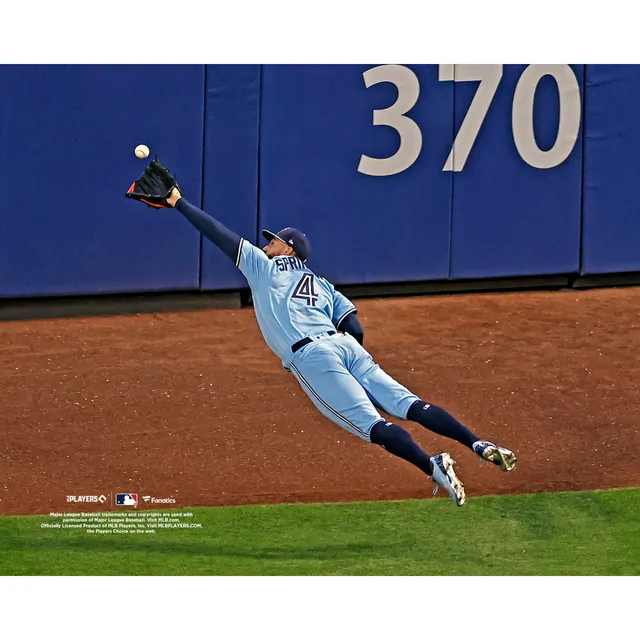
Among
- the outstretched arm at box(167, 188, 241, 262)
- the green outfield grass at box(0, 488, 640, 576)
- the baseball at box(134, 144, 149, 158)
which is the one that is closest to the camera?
the green outfield grass at box(0, 488, 640, 576)

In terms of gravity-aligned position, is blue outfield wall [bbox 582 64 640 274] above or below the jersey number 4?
above

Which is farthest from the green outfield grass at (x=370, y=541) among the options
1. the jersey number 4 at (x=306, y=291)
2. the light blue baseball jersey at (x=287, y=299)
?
the jersey number 4 at (x=306, y=291)

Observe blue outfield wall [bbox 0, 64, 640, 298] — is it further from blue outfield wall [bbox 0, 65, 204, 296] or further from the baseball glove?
the baseball glove

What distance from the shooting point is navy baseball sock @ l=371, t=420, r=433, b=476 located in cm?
694

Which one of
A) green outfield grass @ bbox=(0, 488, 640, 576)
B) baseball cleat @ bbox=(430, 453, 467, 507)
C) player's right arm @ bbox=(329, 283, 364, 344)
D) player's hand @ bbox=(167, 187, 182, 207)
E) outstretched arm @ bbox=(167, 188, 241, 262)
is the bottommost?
green outfield grass @ bbox=(0, 488, 640, 576)

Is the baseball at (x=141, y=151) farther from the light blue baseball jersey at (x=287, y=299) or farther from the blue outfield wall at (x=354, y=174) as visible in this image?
the light blue baseball jersey at (x=287, y=299)

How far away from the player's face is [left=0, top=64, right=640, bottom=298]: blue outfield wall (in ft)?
0.63

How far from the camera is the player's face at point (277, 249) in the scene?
25.7 feet

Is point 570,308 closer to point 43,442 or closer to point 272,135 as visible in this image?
point 272,135

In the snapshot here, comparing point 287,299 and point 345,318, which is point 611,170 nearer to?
point 345,318

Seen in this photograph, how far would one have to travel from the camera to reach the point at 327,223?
8117 mm

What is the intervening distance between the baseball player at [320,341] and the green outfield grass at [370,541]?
0.59 m

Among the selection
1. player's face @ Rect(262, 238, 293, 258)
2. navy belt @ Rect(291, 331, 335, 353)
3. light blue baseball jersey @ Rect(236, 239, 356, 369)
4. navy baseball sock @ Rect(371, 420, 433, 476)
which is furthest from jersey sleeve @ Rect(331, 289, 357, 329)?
navy baseball sock @ Rect(371, 420, 433, 476)

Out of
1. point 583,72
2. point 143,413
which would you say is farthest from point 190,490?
point 583,72
